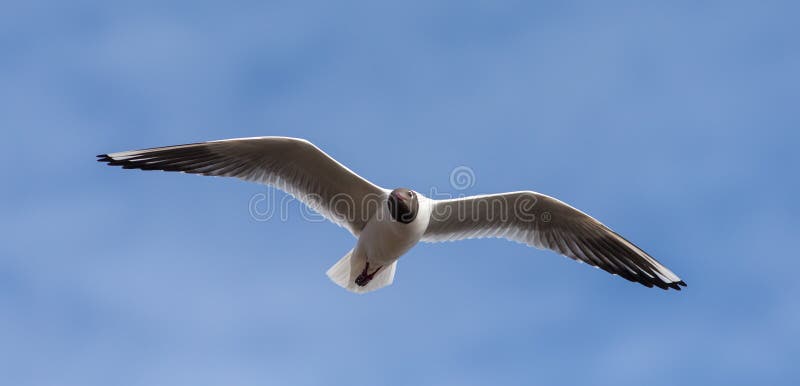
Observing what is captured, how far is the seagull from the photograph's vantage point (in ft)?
28.1

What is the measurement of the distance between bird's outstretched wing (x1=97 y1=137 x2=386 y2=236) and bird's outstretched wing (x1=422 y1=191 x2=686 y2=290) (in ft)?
2.68

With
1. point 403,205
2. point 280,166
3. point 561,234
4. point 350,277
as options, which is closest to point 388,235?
point 403,205

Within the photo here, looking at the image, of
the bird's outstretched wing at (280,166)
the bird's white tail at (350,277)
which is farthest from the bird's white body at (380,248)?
the bird's outstretched wing at (280,166)

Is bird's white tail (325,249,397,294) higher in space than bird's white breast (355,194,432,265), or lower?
lower

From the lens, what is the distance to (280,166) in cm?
892

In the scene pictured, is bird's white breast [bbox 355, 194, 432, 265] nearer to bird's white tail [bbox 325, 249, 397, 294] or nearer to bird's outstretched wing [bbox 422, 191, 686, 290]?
bird's white tail [bbox 325, 249, 397, 294]

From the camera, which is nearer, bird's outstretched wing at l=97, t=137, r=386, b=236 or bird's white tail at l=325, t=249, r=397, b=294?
bird's outstretched wing at l=97, t=137, r=386, b=236

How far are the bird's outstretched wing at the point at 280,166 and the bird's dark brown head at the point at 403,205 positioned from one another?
40 centimetres

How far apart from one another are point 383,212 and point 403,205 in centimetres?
40

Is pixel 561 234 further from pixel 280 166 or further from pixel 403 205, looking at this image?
pixel 280 166

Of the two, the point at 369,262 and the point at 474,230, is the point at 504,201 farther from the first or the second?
the point at 369,262

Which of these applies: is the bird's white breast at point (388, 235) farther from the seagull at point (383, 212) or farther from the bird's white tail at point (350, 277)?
the bird's white tail at point (350, 277)

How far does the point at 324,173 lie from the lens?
29.0 ft

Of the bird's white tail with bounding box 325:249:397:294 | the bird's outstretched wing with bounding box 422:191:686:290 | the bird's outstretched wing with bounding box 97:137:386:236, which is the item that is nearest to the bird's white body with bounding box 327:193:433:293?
the bird's white tail with bounding box 325:249:397:294
